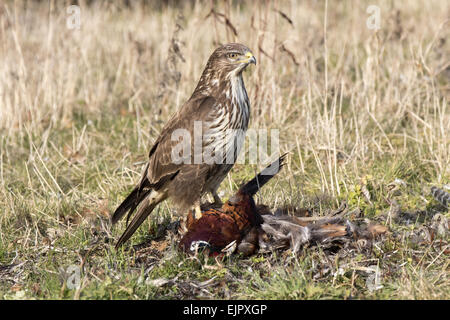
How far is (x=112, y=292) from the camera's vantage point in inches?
133

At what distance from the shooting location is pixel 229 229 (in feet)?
12.8

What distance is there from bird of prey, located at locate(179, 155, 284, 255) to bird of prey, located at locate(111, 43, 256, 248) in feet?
1.25

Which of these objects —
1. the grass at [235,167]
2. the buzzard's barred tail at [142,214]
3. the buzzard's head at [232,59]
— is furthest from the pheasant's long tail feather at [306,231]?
the buzzard's head at [232,59]

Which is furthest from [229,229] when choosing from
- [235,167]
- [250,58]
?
[235,167]

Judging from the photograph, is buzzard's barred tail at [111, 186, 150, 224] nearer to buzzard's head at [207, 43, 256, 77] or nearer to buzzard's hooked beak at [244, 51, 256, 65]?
buzzard's head at [207, 43, 256, 77]

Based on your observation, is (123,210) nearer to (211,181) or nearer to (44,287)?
(211,181)

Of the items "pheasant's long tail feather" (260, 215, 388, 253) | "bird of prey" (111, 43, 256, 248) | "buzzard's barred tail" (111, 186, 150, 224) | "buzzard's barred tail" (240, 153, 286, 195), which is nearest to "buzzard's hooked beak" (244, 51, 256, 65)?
"bird of prey" (111, 43, 256, 248)

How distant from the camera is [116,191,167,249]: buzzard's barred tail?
414 cm

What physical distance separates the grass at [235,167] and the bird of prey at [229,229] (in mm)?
96

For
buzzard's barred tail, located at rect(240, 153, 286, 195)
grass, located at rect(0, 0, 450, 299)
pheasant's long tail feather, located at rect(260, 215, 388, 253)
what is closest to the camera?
grass, located at rect(0, 0, 450, 299)

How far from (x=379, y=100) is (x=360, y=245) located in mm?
2934

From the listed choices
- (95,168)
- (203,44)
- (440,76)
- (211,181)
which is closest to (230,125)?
(211,181)

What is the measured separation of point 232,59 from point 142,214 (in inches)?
50.3

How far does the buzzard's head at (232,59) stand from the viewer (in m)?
4.31
